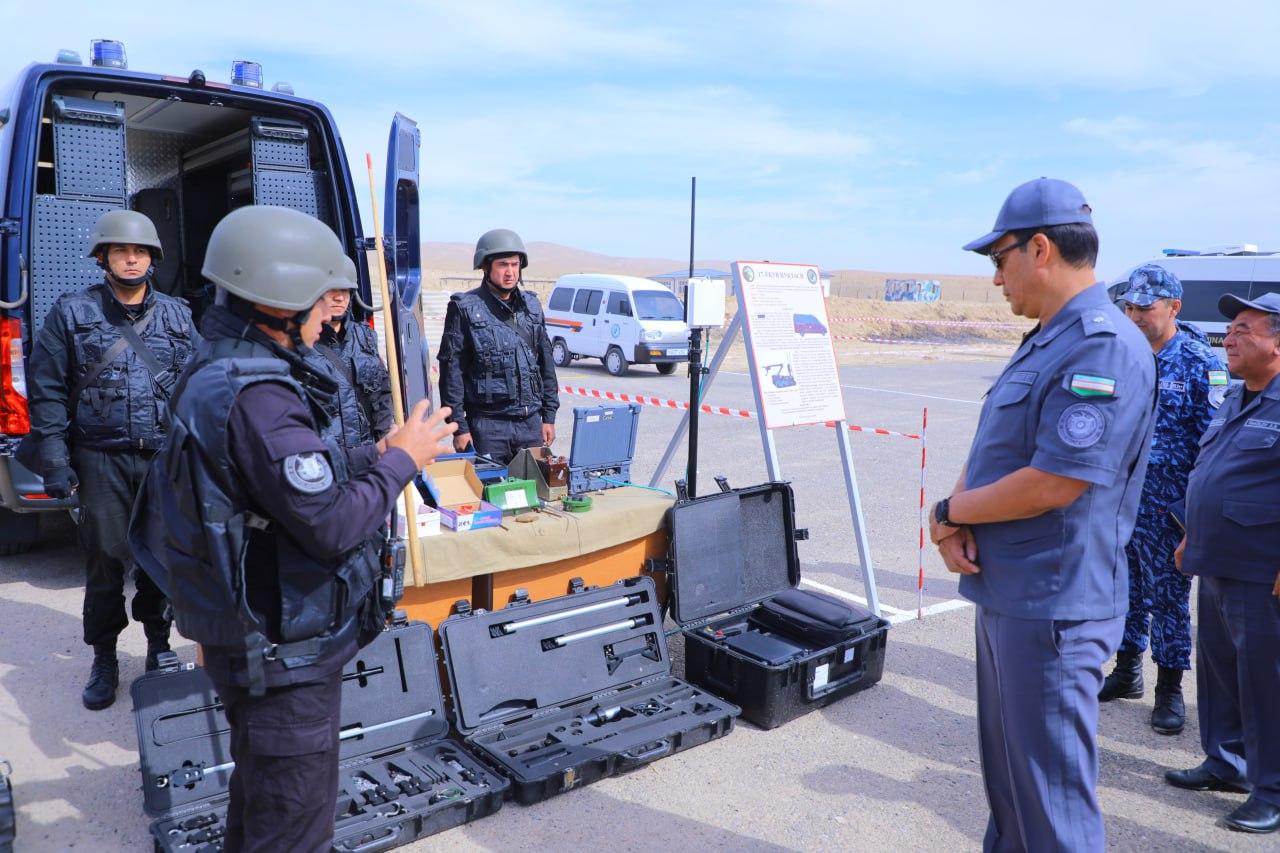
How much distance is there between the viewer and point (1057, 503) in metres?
2.22

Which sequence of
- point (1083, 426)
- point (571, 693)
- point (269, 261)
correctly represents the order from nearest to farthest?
point (269, 261) → point (1083, 426) → point (571, 693)

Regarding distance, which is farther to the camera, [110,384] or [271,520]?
[110,384]

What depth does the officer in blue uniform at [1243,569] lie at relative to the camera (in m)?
3.20

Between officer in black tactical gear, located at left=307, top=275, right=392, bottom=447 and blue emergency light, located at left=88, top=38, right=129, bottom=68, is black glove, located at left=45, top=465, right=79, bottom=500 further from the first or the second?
blue emergency light, located at left=88, top=38, right=129, bottom=68

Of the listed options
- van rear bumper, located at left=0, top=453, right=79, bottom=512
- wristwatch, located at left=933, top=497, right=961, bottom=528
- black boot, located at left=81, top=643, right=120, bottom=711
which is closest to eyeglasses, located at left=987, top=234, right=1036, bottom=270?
wristwatch, located at left=933, top=497, right=961, bottom=528

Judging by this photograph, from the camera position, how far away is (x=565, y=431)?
38.3 ft


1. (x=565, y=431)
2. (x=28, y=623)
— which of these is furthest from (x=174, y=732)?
(x=565, y=431)

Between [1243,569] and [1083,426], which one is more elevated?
[1083,426]

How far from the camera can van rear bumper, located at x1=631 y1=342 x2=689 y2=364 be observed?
61.0 ft

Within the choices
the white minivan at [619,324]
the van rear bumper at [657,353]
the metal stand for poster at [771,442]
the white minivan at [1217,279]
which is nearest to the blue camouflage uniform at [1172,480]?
the metal stand for poster at [771,442]

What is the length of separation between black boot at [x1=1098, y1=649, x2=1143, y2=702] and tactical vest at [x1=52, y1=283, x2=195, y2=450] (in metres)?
4.59

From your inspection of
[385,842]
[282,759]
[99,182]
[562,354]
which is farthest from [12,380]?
[562,354]

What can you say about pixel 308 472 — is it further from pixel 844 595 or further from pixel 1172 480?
pixel 844 595

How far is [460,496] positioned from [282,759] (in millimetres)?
2059
